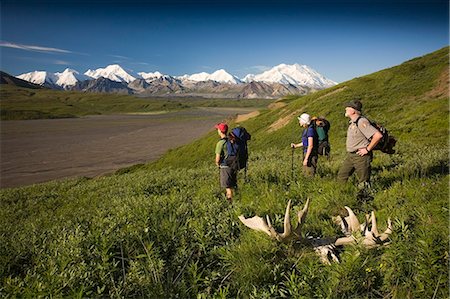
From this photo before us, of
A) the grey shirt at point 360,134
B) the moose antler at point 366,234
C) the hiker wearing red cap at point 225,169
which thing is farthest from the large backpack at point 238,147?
the moose antler at point 366,234

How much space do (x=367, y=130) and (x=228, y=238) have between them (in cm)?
430

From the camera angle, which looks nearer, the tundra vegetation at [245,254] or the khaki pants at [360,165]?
the tundra vegetation at [245,254]

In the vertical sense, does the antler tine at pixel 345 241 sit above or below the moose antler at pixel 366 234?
below

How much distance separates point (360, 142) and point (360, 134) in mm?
184

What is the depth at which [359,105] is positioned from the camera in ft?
24.2

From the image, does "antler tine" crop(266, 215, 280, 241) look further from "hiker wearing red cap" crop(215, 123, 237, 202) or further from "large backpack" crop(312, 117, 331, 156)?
"large backpack" crop(312, 117, 331, 156)

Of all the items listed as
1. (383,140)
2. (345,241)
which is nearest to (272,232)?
(345,241)

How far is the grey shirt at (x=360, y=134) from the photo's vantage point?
7.14m

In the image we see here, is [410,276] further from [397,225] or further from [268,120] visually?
[268,120]

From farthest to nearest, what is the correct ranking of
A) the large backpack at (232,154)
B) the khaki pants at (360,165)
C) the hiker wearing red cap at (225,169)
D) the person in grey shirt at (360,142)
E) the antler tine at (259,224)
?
the large backpack at (232,154) → the hiker wearing red cap at (225,169) → the khaki pants at (360,165) → the person in grey shirt at (360,142) → the antler tine at (259,224)

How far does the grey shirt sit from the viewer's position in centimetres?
714

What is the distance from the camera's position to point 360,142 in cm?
736

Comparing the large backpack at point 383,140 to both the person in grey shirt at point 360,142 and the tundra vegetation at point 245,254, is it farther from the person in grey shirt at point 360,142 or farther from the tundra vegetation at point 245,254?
the tundra vegetation at point 245,254

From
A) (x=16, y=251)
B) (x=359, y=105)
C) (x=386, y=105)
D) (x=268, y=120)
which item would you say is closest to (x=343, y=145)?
(x=386, y=105)
